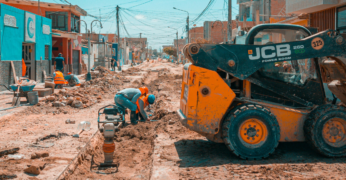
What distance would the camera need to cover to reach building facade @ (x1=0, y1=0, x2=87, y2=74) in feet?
93.4

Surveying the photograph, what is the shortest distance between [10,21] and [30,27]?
108 inches

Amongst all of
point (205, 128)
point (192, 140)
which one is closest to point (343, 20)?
point (192, 140)

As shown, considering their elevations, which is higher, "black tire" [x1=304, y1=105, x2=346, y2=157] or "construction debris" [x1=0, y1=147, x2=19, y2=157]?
"black tire" [x1=304, y1=105, x2=346, y2=157]

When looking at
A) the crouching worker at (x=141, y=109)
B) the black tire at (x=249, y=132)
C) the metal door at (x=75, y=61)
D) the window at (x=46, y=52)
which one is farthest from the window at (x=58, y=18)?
the black tire at (x=249, y=132)

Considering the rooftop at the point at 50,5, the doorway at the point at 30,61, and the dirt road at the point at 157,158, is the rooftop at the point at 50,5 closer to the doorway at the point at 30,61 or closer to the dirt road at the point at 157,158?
the doorway at the point at 30,61

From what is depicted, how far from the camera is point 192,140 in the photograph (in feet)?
23.7

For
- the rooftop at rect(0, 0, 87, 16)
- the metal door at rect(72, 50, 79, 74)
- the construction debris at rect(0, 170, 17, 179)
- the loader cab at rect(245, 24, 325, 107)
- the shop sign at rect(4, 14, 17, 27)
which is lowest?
the construction debris at rect(0, 170, 17, 179)

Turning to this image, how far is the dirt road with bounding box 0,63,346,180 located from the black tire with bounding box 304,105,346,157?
0.17 meters

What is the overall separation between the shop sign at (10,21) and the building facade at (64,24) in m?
8.38

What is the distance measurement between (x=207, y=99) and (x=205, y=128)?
1.68ft

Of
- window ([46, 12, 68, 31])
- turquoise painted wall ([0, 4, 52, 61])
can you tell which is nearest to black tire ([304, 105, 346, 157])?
turquoise painted wall ([0, 4, 52, 61])

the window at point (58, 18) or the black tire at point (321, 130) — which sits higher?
the window at point (58, 18)

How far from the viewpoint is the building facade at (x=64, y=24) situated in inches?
1120

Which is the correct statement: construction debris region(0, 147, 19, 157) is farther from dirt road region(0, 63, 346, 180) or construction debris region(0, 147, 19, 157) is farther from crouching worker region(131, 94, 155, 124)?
crouching worker region(131, 94, 155, 124)
